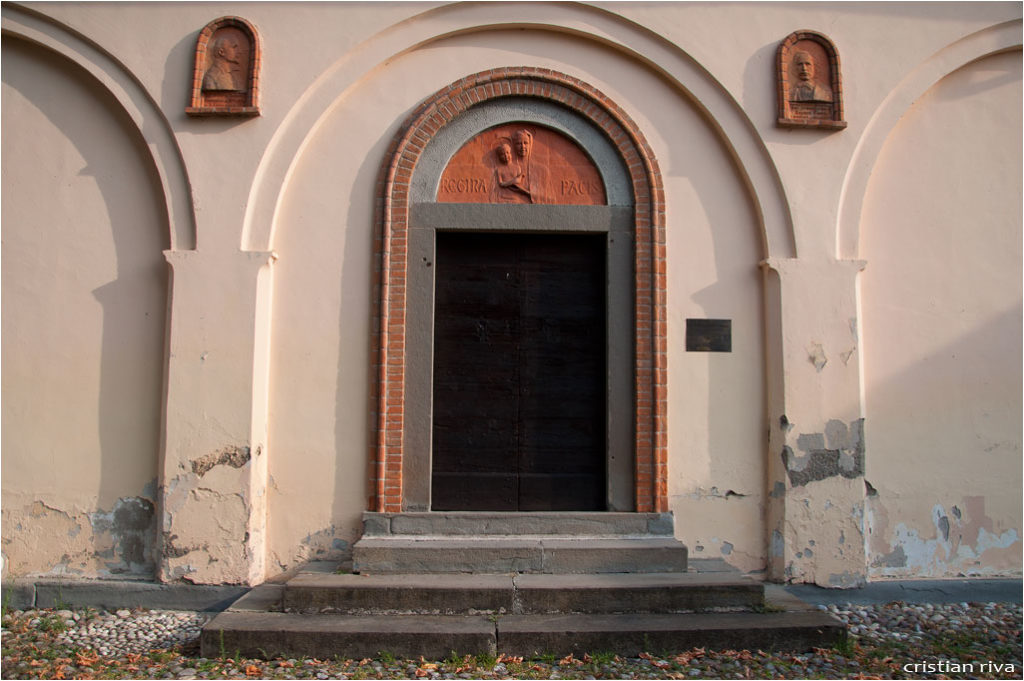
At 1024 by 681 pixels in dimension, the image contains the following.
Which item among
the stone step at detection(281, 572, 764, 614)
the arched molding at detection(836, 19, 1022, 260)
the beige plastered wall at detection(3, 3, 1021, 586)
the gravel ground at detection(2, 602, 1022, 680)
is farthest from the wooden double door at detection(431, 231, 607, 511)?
the arched molding at detection(836, 19, 1022, 260)

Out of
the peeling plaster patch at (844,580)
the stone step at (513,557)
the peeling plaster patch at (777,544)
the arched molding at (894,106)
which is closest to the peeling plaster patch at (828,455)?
the peeling plaster patch at (777,544)

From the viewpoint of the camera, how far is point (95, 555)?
17.1 feet

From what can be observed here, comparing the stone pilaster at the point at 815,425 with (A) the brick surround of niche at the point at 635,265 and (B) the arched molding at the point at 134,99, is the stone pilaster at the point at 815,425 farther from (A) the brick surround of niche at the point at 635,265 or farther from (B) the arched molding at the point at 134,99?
(B) the arched molding at the point at 134,99

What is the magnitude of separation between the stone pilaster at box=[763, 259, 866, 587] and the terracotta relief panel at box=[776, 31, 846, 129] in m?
1.07

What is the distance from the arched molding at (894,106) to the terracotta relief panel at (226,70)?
4435 mm

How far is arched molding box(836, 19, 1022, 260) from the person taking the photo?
544 cm

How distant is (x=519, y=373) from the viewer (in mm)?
5566

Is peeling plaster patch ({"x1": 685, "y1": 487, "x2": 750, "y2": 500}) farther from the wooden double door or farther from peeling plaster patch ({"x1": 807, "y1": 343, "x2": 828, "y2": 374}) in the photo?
peeling plaster patch ({"x1": 807, "y1": 343, "x2": 828, "y2": 374})

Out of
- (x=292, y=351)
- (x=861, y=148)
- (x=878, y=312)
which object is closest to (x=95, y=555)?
A: (x=292, y=351)

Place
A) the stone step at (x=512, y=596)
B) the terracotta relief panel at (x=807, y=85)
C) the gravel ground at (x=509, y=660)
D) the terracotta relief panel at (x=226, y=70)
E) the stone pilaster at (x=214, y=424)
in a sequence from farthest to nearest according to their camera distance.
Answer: the terracotta relief panel at (x=807, y=85) < the terracotta relief panel at (x=226, y=70) < the stone pilaster at (x=214, y=424) < the stone step at (x=512, y=596) < the gravel ground at (x=509, y=660)

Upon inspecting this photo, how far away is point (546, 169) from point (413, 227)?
43.9 inches

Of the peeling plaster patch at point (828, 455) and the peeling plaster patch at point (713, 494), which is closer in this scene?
the peeling plaster patch at point (828, 455)

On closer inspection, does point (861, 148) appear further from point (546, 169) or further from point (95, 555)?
point (95, 555)

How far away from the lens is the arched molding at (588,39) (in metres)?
5.37
